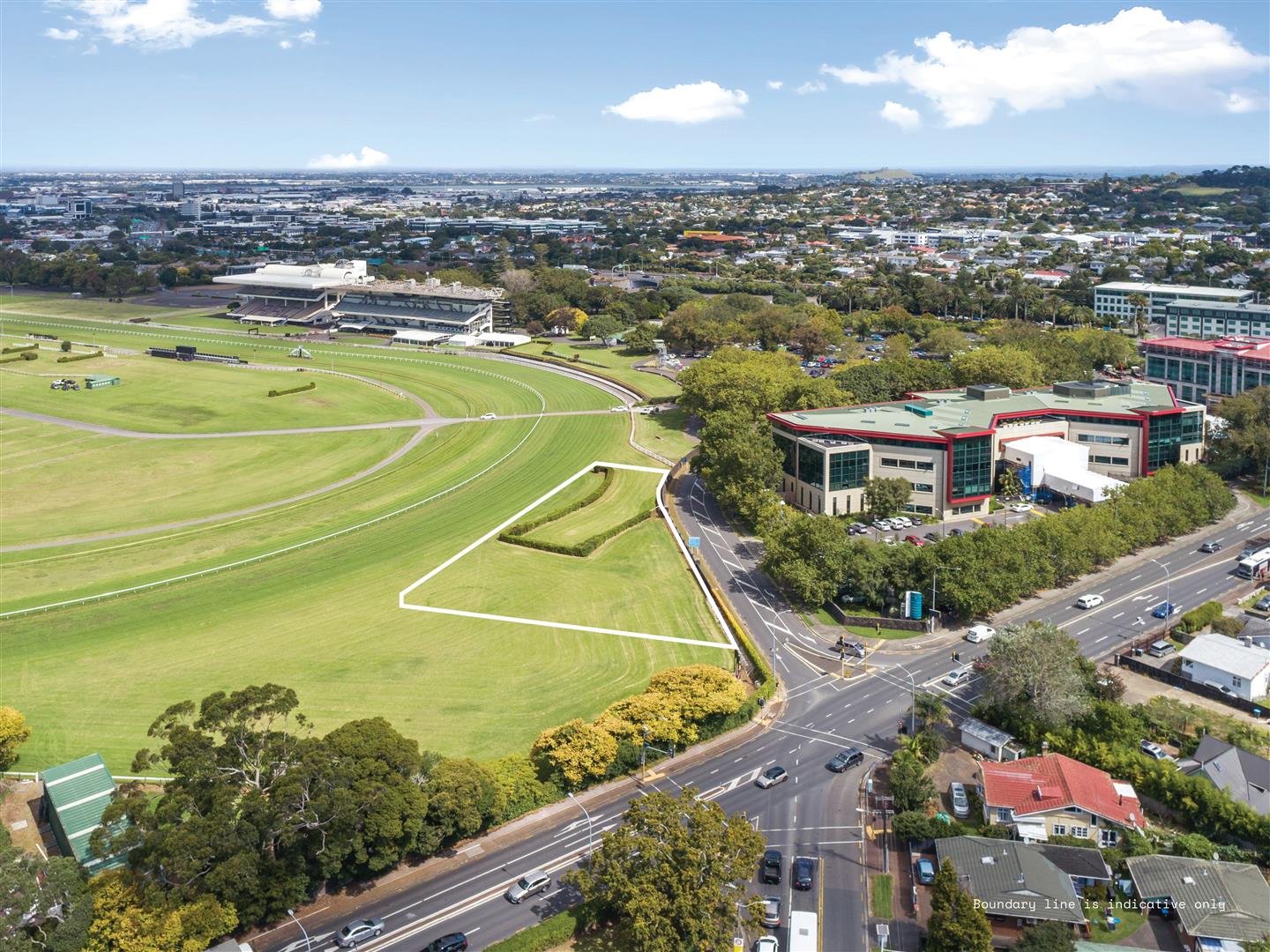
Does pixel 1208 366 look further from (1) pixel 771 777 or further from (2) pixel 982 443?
(1) pixel 771 777

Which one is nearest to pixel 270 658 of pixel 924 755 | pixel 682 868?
pixel 682 868

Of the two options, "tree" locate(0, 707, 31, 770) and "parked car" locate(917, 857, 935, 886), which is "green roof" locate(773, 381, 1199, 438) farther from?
"tree" locate(0, 707, 31, 770)

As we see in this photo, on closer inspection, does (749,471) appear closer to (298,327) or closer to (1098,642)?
(1098,642)

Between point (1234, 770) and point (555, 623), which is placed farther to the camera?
point (555, 623)

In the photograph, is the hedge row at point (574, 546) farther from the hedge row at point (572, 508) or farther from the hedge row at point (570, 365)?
the hedge row at point (570, 365)

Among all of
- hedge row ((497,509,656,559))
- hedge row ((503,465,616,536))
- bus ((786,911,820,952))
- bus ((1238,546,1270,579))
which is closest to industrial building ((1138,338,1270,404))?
bus ((1238,546,1270,579))

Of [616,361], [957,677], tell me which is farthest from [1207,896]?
[616,361]
